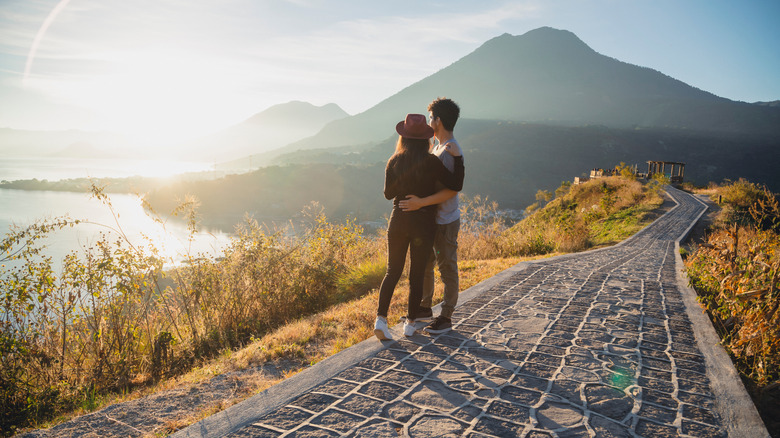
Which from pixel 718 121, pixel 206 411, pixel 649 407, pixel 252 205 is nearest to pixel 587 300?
pixel 649 407

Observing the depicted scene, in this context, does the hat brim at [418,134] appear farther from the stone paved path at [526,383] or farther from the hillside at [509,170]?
the hillside at [509,170]

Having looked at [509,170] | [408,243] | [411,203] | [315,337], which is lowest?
[315,337]

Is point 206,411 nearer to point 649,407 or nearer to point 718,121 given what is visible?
point 649,407

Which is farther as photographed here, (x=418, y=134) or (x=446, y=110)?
(x=446, y=110)

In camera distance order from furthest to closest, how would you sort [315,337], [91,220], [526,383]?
[91,220] < [315,337] < [526,383]

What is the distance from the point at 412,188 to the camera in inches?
128

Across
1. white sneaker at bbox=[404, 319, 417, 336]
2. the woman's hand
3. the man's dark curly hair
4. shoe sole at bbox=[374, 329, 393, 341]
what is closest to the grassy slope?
shoe sole at bbox=[374, 329, 393, 341]

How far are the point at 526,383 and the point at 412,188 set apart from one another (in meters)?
1.63

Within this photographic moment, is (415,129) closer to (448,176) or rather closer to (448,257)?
(448,176)

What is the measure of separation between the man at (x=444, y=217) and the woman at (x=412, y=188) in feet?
0.25

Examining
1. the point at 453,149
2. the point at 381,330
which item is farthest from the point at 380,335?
the point at 453,149

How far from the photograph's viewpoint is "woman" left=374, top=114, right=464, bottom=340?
3.21 meters

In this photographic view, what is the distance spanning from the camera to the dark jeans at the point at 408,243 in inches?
131

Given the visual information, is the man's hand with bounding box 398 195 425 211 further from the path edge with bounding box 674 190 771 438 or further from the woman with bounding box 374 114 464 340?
the path edge with bounding box 674 190 771 438
